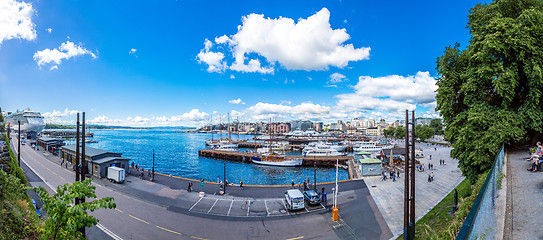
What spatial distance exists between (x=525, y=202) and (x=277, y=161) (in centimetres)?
4336

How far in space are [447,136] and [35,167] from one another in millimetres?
47291

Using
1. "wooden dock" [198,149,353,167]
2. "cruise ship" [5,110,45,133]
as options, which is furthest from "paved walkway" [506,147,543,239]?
"cruise ship" [5,110,45,133]

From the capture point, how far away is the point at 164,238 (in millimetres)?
13367

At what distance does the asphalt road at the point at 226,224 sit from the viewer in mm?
13656

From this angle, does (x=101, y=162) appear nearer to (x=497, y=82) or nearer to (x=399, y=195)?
(x=399, y=195)

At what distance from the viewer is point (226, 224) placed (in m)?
15.4

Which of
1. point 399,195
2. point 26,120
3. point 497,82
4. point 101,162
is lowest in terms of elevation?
point 399,195

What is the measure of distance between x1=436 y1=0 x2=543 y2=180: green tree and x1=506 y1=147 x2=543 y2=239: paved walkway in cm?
149

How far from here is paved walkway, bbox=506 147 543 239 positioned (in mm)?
5756

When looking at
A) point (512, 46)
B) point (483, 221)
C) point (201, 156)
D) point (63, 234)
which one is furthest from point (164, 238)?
point (201, 156)

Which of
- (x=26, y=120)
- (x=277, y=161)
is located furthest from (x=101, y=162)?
(x=26, y=120)

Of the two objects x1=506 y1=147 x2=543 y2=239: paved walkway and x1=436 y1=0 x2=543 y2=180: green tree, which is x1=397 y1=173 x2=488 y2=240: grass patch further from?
x1=436 y1=0 x2=543 y2=180: green tree

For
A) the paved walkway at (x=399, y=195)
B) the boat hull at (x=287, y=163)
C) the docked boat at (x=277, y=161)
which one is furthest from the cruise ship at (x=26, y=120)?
the paved walkway at (x=399, y=195)

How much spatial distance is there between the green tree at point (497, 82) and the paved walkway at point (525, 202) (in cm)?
149
